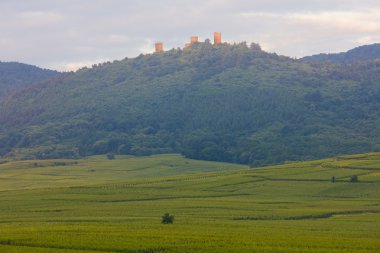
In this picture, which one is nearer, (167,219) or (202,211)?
(167,219)

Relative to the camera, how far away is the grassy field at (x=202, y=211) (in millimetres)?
48531

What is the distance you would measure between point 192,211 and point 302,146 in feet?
378

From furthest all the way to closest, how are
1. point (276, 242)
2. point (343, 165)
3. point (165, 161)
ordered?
1. point (165, 161)
2. point (343, 165)
3. point (276, 242)

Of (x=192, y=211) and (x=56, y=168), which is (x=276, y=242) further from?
(x=56, y=168)

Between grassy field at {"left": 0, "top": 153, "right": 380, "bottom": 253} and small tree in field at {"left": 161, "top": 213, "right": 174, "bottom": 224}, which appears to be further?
small tree in field at {"left": 161, "top": 213, "right": 174, "bottom": 224}

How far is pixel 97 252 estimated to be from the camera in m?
45.5

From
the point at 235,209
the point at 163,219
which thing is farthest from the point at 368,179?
the point at 163,219

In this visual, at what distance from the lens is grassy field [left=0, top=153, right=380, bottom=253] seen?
48.5m

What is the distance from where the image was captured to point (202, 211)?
248ft

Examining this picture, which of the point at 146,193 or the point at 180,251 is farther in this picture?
the point at 146,193

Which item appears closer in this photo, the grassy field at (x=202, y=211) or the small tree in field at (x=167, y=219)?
the grassy field at (x=202, y=211)

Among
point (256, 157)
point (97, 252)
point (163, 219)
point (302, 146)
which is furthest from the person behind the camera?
point (302, 146)

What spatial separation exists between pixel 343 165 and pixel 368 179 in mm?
17768

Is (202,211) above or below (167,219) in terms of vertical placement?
below
